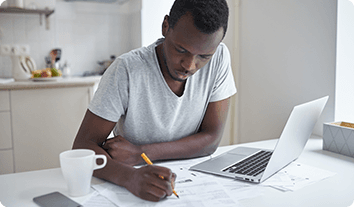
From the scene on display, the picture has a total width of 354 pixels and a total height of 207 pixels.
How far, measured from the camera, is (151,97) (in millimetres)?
1046

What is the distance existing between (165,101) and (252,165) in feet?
1.18

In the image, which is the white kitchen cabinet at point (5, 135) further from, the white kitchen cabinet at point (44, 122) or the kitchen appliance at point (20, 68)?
the kitchen appliance at point (20, 68)

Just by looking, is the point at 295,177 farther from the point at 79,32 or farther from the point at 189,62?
the point at 79,32

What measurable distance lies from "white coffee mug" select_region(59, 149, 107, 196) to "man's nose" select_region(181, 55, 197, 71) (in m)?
0.36

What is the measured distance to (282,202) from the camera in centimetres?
69

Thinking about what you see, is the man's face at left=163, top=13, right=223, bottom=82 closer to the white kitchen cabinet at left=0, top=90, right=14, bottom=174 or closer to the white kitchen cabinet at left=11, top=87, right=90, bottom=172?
the white kitchen cabinet at left=11, top=87, right=90, bottom=172

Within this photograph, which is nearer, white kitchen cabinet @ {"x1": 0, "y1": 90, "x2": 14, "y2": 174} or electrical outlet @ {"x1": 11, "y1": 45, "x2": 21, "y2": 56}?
white kitchen cabinet @ {"x1": 0, "y1": 90, "x2": 14, "y2": 174}

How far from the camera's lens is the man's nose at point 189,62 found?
2.86 feet

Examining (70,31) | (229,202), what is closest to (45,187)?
(229,202)

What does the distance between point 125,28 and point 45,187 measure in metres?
2.67

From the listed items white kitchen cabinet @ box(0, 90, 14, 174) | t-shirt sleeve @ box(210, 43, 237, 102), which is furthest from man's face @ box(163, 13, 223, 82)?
white kitchen cabinet @ box(0, 90, 14, 174)

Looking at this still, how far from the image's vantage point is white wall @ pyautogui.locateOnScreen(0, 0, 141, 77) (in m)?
2.85

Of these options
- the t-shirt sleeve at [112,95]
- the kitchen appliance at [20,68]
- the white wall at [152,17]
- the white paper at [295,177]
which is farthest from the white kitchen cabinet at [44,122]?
the white paper at [295,177]

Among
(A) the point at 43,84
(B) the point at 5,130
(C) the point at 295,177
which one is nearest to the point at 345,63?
(C) the point at 295,177
